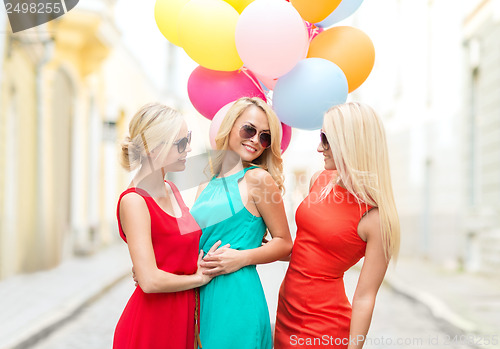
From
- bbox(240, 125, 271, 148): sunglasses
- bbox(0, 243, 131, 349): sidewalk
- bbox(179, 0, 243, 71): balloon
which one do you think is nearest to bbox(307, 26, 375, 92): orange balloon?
bbox(179, 0, 243, 71): balloon

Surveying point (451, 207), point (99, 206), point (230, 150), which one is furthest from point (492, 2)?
point (99, 206)

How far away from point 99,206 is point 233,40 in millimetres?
13819

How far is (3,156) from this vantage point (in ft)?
29.4

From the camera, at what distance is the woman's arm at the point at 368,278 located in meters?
2.17

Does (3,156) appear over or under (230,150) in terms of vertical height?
under

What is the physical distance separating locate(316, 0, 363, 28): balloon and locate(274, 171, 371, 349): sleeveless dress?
1169 millimetres

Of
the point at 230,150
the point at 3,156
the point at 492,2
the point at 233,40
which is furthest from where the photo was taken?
the point at 492,2

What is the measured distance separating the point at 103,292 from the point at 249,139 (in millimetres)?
6856

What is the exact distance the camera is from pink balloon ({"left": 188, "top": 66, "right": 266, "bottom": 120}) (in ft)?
9.80

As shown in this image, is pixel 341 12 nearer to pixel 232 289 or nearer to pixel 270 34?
pixel 270 34

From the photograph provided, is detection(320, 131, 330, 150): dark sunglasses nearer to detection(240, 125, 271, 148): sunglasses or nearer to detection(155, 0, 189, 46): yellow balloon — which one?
detection(240, 125, 271, 148): sunglasses

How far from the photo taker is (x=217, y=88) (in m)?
2.99

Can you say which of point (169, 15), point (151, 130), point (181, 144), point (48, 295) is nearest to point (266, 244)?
point (181, 144)

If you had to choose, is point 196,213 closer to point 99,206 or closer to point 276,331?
point 276,331
